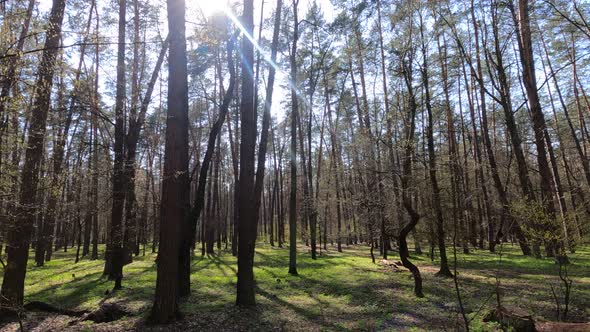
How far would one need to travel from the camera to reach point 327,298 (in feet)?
29.6

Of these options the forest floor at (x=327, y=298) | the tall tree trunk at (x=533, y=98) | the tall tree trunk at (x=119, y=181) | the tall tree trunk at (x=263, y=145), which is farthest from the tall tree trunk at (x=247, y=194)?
the tall tree trunk at (x=533, y=98)

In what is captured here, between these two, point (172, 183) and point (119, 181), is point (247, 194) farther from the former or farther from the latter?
point (119, 181)

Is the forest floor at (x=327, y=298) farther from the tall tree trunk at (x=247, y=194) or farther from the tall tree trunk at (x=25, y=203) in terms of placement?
the tall tree trunk at (x=25, y=203)

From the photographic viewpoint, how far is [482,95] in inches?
697

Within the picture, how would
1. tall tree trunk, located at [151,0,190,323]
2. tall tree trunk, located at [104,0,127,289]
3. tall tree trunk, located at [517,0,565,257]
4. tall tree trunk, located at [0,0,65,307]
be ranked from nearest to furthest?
tall tree trunk, located at [151,0,190,323] → tall tree trunk, located at [0,0,65,307] → tall tree trunk, located at [104,0,127,289] → tall tree trunk, located at [517,0,565,257]

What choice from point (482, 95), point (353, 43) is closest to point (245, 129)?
point (353, 43)

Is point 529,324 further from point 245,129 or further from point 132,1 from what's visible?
point 132,1

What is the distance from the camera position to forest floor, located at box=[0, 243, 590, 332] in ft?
21.4

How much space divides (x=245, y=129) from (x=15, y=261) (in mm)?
5364

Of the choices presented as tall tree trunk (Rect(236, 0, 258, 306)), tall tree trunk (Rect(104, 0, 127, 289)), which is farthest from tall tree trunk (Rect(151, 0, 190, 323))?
tall tree trunk (Rect(104, 0, 127, 289))

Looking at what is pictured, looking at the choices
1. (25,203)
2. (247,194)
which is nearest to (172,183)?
(247,194)

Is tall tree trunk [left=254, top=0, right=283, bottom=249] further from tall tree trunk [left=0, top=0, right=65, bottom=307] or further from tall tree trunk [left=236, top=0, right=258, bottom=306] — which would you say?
tall tree trunk [left=0, top=0, right=65, bottom=307]

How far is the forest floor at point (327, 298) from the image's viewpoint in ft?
21.4

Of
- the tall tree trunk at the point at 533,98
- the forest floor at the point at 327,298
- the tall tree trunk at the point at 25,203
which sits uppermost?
the tall tree trunk at the point at 533,98
